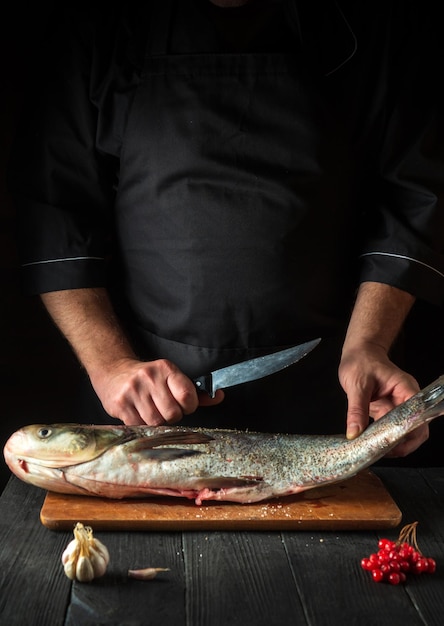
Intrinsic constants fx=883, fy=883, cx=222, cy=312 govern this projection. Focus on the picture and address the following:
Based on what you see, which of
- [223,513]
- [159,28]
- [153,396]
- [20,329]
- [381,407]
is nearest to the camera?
[223,513]

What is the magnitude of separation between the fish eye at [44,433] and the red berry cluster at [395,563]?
0.73 m

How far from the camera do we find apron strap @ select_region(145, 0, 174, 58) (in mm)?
2322

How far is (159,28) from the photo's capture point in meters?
2.35

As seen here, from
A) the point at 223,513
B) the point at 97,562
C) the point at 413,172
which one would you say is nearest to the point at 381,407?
the point at 223,513

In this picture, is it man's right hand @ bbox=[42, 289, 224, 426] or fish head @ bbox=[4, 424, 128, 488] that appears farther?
man's right hand @ bbox=[42, 289, 224, 426]

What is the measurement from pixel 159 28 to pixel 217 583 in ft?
4.83

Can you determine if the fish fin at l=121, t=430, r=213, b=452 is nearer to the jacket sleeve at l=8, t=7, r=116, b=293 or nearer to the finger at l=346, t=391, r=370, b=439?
the finger at l=346, t=391, r=370, b=439

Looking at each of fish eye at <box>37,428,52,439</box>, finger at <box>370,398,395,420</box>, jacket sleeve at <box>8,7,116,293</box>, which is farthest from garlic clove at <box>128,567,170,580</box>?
jacket sleeve at <box>8,7,116,293</box>

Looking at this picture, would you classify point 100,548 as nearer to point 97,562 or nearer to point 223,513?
point 97,562

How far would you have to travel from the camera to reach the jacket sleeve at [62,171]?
237 cm

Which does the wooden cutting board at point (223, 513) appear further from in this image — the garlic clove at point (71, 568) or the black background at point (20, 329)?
the black background at point (20, 329)

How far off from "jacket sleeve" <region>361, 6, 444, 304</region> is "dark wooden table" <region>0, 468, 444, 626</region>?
761mm

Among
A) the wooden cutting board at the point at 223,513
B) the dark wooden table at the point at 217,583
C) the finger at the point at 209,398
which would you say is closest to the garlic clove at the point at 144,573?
the dark wooden table at the point at 217,583

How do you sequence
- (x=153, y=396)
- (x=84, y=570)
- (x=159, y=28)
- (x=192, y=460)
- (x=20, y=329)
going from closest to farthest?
(x=84, y=570), (x=192, y=460), (x=153, y=396), (x=159, y=28), (x=20, y=329)
